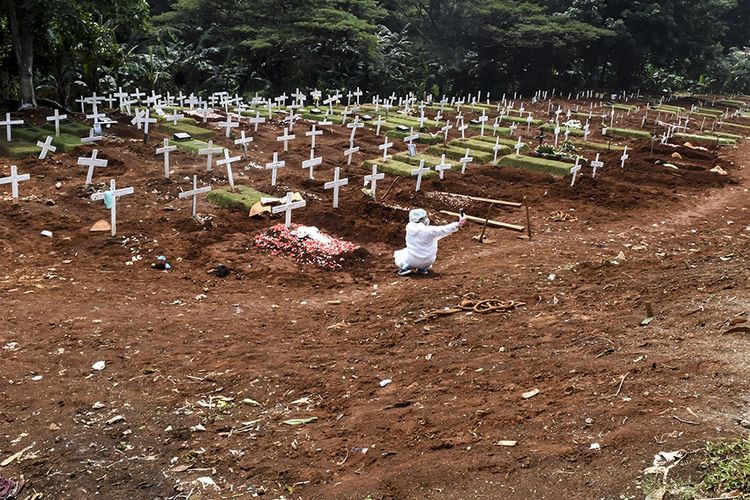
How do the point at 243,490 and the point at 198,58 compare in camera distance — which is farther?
the point at 198,58

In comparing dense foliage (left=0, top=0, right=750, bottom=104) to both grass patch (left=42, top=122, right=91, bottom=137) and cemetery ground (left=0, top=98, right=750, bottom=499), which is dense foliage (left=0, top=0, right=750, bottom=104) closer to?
grass patch (left=42, top=122, right=91, bottom=137)

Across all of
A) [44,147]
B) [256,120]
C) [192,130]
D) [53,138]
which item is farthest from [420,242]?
[192,130]

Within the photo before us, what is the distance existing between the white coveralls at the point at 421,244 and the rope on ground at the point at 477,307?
1.54 metres

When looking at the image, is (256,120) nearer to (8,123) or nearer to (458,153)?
(458,153)

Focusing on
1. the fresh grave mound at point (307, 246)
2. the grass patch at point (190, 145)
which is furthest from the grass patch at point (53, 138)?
the fresh grave mound at point (307, 246)

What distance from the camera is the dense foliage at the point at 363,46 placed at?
2122cm

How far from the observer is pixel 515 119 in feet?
93.7

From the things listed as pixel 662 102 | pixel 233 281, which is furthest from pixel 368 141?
pixel 662 102

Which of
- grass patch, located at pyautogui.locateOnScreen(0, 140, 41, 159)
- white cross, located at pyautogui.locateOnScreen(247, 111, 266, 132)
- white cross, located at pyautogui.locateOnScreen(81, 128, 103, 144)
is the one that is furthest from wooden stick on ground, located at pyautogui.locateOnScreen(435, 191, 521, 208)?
grass patch, located at pyautogui.locateOnScreen(0, 140, 41, 159)

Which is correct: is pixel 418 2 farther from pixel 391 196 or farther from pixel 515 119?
pixel 391 196

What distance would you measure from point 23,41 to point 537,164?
14.8 m

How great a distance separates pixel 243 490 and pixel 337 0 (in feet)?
107

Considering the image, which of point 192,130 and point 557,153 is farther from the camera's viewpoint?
point 557,153

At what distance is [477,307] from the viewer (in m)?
8.20
